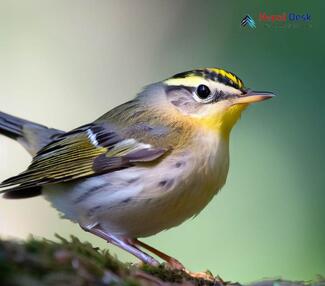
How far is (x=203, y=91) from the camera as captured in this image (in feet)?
14.1

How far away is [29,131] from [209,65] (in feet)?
11.9

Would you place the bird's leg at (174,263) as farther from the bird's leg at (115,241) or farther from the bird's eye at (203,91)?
the bird's eye at (203,91)

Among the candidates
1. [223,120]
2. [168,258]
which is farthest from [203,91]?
[168,258]

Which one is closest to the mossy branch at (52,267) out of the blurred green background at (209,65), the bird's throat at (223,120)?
the bird's throat at (223,120)

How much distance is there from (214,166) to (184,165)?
0.23 meters

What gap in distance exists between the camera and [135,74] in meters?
8.46

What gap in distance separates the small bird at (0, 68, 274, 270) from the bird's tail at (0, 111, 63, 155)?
55cm

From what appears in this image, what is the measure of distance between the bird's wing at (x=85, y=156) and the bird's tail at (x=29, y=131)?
0.45 meters

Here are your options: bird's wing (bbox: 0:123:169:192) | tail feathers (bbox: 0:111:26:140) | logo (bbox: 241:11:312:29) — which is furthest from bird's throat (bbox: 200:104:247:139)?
logo (bbox: 241:11:312:29)

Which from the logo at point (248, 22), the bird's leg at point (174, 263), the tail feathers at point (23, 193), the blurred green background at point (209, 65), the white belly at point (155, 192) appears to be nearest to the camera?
the bird's leg at point (174, 263)

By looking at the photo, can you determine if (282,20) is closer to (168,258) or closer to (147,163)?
(147,163)

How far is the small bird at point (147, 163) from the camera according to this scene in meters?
3.91

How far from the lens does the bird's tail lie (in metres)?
5.33

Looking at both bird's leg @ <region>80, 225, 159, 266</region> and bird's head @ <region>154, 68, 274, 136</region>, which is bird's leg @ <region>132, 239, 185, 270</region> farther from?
bird's head @ <region>154, 68, 274, 136</region>
